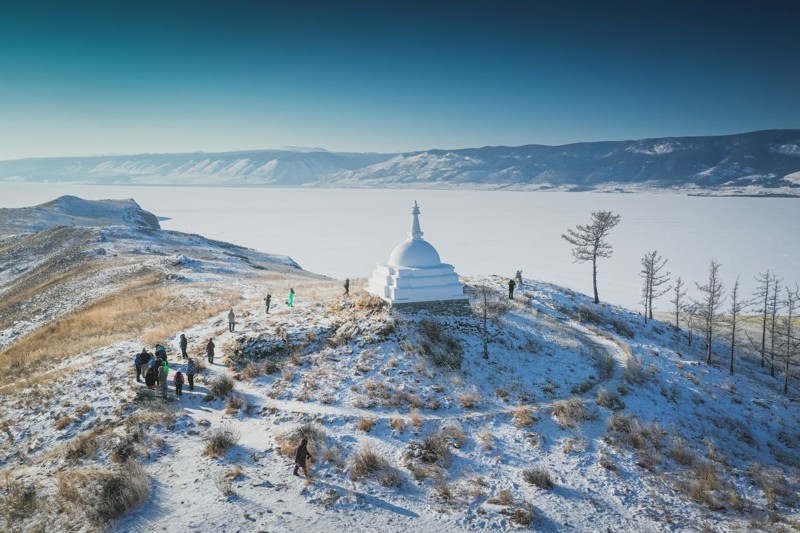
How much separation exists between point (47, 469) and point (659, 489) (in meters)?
18.7

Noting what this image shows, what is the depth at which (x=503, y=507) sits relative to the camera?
1404 centimetres

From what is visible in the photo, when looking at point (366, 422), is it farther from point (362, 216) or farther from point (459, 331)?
point (362, 216)

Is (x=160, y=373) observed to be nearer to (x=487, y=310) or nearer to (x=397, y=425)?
(x=397, y=425)

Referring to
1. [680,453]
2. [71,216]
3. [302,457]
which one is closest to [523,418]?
[680,453]

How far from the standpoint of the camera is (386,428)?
705 inches

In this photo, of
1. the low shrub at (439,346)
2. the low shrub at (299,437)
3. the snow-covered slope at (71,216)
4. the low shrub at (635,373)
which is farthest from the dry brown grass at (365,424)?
the snow-covered slope at (71,216)

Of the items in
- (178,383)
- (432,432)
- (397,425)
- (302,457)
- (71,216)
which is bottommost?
(432,432)

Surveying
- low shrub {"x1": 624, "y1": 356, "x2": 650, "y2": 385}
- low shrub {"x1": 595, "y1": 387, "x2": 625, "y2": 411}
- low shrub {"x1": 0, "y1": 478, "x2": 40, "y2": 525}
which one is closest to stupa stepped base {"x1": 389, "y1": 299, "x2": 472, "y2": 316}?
low shrub {"x1": 595, "y1": 387, "x2": 625, "y2": 411}

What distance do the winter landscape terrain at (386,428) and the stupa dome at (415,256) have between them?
259 centimetres

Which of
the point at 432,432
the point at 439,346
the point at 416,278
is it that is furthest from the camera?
the point at 416,278

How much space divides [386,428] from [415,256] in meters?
10.5

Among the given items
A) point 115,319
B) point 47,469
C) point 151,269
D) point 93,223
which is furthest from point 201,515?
point 93,223

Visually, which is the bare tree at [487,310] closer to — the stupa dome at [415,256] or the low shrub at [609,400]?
the stupa dome at [415,256]

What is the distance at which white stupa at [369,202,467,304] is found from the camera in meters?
25.7
